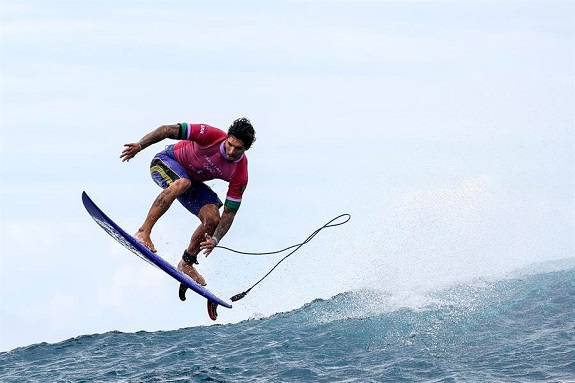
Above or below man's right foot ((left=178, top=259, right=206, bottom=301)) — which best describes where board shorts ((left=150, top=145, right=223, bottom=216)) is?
above

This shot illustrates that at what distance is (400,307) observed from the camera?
18172 mm

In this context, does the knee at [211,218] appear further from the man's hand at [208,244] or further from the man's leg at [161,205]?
the man's leg at [161,205]

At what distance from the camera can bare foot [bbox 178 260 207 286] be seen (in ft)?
45.3

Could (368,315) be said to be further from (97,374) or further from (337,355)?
(97,374)

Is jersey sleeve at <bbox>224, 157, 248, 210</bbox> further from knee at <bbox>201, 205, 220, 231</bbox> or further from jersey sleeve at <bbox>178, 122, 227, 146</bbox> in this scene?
jersey sleeve at <bbox>178, 122, 227, 146</bbox>

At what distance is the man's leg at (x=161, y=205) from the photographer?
12.6 meters

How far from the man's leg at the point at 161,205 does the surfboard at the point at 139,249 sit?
244 millimetres

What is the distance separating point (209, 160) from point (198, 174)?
1.51 ft

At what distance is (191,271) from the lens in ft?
45.3

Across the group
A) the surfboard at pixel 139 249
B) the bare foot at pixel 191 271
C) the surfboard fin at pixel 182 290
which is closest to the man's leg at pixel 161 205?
the surfboard at pixel 139 249

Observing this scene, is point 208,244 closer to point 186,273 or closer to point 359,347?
point 186,273

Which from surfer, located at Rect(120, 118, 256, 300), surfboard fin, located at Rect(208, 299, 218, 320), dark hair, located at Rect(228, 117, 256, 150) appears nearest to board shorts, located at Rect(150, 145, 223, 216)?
surfer, located at Rect(120, 118, 256, 300)

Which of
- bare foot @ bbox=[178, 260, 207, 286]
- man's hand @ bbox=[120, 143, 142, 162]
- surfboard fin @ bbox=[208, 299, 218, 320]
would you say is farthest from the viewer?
surfboard fin @ bbox=[208, 299, 218, 320]

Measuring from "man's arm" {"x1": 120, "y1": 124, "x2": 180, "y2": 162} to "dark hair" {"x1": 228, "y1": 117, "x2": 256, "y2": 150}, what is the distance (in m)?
0.91
